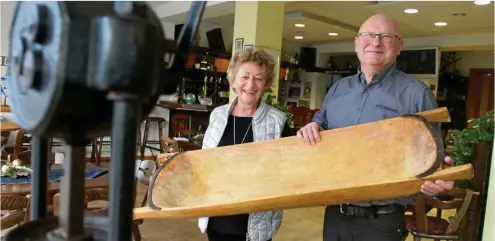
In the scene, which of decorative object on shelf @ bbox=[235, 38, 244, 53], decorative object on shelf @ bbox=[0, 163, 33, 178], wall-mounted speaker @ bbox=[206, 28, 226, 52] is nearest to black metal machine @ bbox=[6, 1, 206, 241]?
decorative object on shelf @ bbox=[0, 163, 33, 178]

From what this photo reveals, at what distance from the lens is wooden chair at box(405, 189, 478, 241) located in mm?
2764

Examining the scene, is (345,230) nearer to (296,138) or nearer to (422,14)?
(296,138)

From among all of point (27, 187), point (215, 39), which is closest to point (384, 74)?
point (27, 187)

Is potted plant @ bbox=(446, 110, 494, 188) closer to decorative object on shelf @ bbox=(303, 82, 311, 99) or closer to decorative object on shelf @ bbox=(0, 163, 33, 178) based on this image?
decorative object on shelf @ bbox=(0, 163, 33, 178)

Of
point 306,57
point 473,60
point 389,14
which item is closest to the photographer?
point 389,14

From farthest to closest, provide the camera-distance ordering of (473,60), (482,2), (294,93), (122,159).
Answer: (294,93)
(473,60)
(482,2)
(122,159)

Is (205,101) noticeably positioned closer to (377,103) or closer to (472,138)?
(472,138)

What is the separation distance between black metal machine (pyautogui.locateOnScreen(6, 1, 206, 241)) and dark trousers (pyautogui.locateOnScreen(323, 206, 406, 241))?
1.49 metres

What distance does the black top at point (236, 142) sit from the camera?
1872mm

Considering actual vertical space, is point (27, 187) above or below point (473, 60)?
below

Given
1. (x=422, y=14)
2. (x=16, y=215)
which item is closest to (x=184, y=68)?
(x=16, y=215)

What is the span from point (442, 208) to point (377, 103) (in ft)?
4.66

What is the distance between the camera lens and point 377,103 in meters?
1.82

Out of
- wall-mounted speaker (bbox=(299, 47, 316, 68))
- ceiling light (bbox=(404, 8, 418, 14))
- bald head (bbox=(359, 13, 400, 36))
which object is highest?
ceiling light (bbox=(404, 8, 418, 14))
